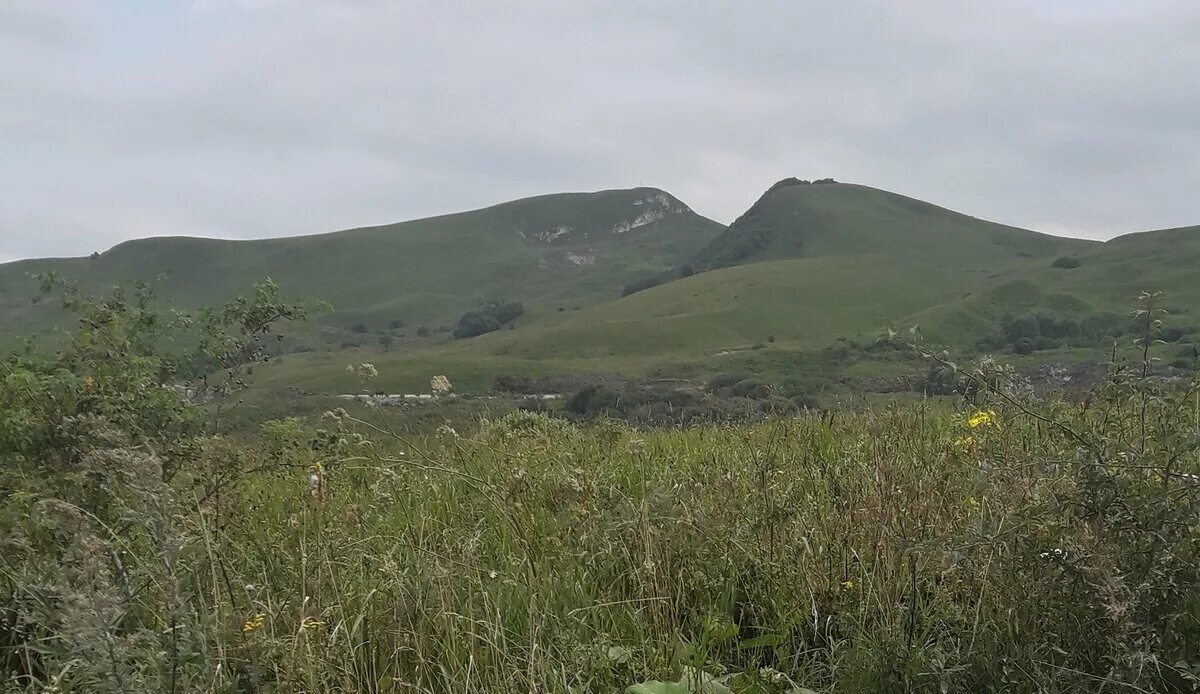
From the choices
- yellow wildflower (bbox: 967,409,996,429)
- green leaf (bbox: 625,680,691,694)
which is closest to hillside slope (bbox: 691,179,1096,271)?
yellow wildflower (bbox: 967,409,996,429)

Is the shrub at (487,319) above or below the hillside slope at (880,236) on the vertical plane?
below

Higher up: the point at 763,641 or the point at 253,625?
the point at 253,625

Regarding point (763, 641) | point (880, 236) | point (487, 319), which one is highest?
point (880, 236)

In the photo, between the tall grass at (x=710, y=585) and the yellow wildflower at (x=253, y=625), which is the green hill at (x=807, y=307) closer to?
the tall grass at (x=710, y=585)

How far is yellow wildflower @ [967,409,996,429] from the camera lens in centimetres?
411

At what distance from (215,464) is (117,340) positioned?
1093 millimetres

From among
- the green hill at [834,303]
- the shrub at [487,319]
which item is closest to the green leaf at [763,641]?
the green hill at [834,303]

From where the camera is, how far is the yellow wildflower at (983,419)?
4.11 meters

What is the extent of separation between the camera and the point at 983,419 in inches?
167

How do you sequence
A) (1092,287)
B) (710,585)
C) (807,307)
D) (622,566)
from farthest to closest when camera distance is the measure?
(807,307) < (1092,287) < (622,566) < (710,585)

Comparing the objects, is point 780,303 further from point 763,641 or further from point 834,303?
point 763,641

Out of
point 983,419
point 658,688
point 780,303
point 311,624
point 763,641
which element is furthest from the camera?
point 780,303

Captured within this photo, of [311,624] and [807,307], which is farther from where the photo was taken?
[807,307]

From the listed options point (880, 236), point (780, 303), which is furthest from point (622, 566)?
point (880, 236)
